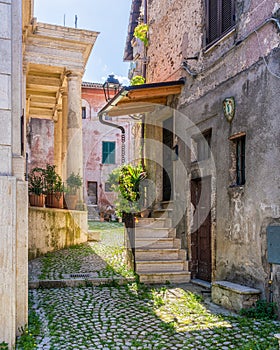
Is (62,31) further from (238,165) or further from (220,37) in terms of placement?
(238,165)

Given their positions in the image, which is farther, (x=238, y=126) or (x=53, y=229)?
(x=53, y=229)

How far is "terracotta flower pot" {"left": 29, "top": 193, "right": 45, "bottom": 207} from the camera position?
32.4 feet

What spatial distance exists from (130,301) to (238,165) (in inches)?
108

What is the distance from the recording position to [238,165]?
21.2ft

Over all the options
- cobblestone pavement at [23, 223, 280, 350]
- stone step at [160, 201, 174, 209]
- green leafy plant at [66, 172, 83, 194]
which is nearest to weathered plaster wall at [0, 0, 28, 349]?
cobblestone pavement at [23, 223, 280, 350]

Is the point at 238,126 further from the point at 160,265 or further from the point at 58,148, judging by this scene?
the point at 58,148

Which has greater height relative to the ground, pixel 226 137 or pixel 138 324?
pixel 226 137

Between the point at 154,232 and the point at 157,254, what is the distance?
650mm

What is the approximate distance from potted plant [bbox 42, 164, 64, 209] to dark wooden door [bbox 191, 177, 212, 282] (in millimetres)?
4419

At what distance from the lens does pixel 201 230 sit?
7.89 m

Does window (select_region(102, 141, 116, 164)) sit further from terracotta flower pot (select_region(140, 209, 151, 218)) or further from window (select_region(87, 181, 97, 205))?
terracotta flower pot (select_region(140, 209, 151, 218))

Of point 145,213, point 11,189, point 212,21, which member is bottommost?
point 145,213

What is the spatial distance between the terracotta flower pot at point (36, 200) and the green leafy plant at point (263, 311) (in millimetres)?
6150

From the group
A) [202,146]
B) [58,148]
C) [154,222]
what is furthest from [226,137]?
[58,148]
